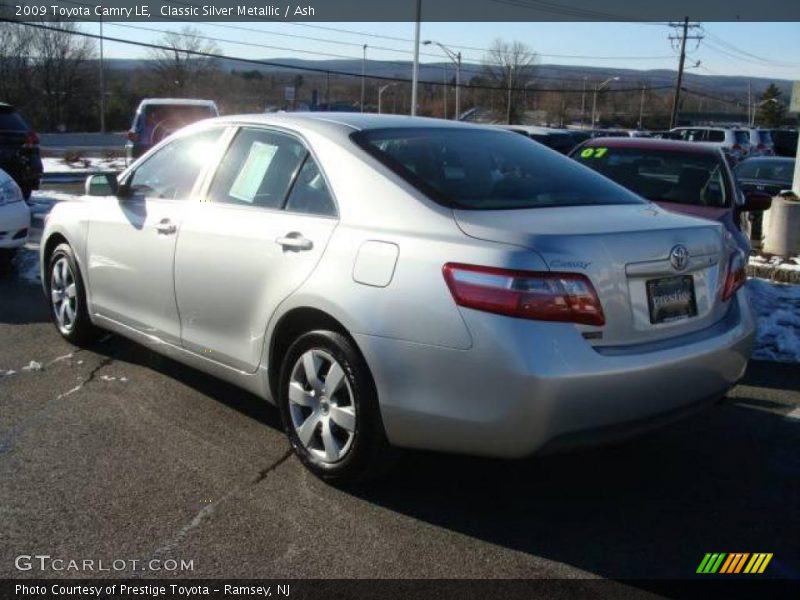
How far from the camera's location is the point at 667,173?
290 inches

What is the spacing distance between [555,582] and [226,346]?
6.57 feet

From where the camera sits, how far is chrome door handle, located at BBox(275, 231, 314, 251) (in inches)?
145

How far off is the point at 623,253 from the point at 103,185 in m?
3.43

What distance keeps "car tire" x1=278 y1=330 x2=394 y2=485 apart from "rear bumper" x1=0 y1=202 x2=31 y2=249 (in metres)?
5.22

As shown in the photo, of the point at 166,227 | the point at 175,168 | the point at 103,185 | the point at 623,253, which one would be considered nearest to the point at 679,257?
the point at 623,253

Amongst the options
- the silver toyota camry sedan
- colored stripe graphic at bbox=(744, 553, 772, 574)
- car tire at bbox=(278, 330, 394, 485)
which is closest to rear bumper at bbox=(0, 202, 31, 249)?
the silver toyota camry sedan

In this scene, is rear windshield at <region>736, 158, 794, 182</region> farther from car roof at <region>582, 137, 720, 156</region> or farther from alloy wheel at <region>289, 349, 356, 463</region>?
alloy wheel at <region>289, 349, 356, 463</region>

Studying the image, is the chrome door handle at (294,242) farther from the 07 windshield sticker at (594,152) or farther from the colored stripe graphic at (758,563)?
the 07 windshield sticker at (594,152)

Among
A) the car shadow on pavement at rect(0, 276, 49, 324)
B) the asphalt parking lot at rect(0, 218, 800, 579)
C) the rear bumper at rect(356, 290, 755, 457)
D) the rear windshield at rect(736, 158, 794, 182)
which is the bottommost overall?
the car shadow on pavement at rect(0, 276, 49, 324)

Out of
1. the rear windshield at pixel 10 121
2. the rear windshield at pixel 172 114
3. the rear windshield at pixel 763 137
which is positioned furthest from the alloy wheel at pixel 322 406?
the rear windshield at pixel 763 137

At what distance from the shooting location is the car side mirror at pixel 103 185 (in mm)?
5172

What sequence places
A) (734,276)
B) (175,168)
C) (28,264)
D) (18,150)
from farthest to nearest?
1. (18,150)
2. (28,264)
3. (175,168)
4. (734,276)

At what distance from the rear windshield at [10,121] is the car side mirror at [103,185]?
8.18 metres

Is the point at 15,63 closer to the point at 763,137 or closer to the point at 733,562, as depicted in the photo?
the point at 763,137
